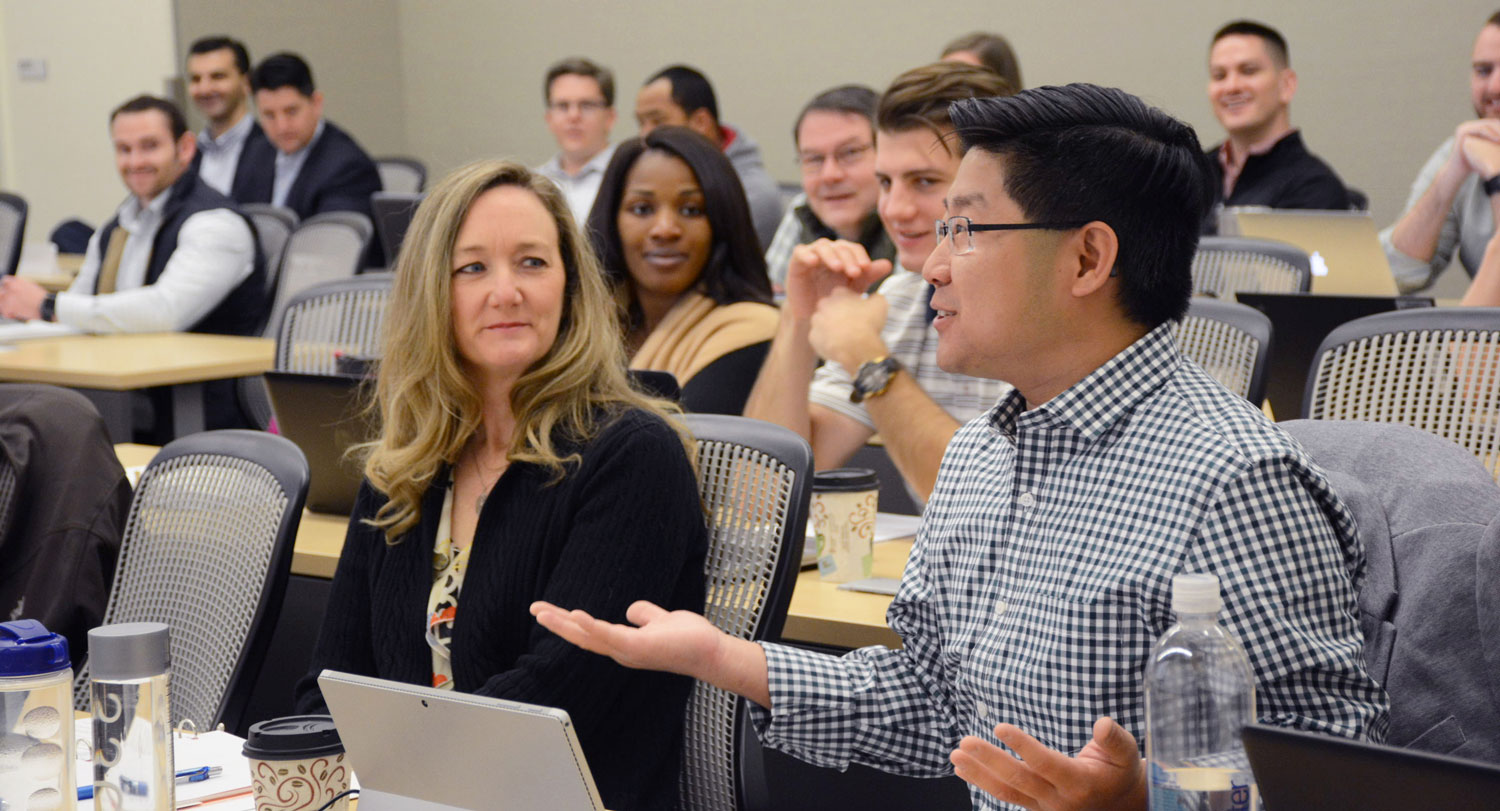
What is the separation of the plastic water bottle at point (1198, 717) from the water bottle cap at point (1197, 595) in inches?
0.6

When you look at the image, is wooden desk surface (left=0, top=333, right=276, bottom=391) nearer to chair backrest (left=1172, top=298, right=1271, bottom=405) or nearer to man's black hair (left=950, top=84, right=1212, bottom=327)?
chair backrest (left=1172, top=298, right=1271, bottom=405)

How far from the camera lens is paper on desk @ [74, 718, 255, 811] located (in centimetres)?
140

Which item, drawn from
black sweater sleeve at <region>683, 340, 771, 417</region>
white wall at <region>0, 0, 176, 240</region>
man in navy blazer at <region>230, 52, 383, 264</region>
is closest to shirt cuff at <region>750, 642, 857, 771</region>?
black sweater sleeve at <region>683, 340, 771, 417</region>

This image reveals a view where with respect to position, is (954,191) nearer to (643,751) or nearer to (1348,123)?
(643,751)

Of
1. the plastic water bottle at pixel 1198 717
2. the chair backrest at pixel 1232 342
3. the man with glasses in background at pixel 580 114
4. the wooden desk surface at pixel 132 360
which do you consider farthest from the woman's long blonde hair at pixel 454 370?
the man with glasses in background at pixel 580 114

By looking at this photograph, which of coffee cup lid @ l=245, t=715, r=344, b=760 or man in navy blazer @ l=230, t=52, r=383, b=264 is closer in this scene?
coffee cup lid @ l=245, t=715, r=344, b=760

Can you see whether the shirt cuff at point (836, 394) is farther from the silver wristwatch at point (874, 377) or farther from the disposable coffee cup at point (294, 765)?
the disposable coffee cup at point (294, 765)

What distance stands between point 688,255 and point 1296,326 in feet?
3.63

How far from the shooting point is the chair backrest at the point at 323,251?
4.94 metres

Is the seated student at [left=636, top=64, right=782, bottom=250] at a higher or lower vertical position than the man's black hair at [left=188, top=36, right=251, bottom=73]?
lower

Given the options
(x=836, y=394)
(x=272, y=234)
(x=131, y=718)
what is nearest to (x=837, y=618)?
(x=836, y=394)

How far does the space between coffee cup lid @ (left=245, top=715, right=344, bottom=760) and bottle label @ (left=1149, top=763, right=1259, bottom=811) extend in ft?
Answer: 2.13

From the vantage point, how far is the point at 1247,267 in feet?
11.4

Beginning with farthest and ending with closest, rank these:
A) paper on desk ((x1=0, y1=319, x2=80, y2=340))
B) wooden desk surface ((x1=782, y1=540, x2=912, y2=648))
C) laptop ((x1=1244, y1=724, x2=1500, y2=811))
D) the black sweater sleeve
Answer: paper on desk ((x1=0, y1=319, x2=80, y2=340)) → the black sweater sleeve → wooden desk surface ((x1=782, y1=540, x2=912, y2=648)) → laptop ((x1=1244, y1=724, x2=1500, y2=811))
